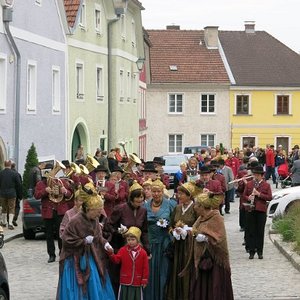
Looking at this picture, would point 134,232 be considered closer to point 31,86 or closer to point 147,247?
point 147,247

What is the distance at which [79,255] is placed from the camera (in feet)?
40.1

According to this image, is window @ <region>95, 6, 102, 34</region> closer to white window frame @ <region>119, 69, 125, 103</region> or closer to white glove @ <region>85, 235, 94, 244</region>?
white window frame @ <region>119, 69, 125, 103</region>

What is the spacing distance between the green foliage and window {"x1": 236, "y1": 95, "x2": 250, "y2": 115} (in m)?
42.5

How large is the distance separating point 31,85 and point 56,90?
2992 mm

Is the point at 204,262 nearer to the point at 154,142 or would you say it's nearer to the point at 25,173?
the point at 25,173

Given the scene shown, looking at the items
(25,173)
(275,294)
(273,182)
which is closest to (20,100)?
(25,173)

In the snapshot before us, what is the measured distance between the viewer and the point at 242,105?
66000mm

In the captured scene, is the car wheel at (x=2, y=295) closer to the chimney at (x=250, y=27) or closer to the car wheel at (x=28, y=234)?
the car wheel at (x=28, y=234)

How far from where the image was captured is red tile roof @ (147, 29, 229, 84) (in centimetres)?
6593

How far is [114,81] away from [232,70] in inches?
1046

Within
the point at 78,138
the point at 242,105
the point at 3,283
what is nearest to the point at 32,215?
the point at 3,283

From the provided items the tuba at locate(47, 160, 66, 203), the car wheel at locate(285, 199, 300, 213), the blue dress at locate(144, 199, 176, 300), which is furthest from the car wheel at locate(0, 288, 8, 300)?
the car wheel at locate(285, 199, 300, 213)

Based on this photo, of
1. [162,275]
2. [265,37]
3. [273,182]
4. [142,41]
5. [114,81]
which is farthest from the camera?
[265,37]

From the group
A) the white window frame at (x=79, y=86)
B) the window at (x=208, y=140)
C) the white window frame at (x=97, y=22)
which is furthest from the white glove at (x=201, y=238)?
the window at (x=208, y=140)
